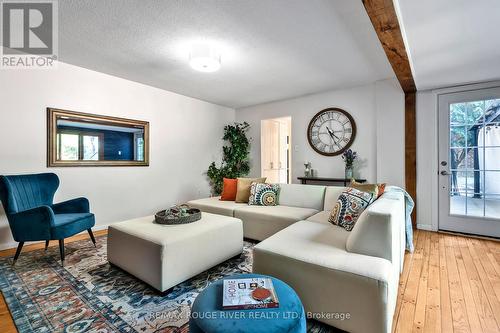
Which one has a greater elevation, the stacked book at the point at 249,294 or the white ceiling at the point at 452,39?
the white ceiling at the point at 452,39

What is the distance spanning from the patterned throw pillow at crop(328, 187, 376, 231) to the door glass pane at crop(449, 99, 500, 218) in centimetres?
207

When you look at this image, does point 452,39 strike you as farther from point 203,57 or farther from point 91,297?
point 91,297

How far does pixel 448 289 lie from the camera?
189cm

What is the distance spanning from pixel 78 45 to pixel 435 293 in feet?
13.7

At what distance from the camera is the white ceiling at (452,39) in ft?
5.90

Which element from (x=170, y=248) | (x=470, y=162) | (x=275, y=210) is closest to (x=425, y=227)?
(x=470, y=162)

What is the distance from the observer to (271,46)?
256 centimetres

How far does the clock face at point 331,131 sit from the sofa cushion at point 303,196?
4.17ft

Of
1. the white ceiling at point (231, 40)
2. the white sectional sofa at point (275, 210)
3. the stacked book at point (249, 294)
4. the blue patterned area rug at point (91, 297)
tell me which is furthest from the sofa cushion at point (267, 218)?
the white ceiling at point (231, 40)

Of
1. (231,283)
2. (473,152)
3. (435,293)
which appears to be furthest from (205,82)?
(473,152)

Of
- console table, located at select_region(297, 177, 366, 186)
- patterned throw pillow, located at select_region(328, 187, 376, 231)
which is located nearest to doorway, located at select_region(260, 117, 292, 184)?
console table, located at select_region(297, 177, 366, 186)

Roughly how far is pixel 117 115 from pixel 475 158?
205 inches

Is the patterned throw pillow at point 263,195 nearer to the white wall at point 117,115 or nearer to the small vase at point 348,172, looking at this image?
the small vase at point 348,172

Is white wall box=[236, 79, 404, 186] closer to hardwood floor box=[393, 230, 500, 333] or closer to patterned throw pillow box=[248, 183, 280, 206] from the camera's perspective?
hardwood floor box=[393, 230, 500, 333]
